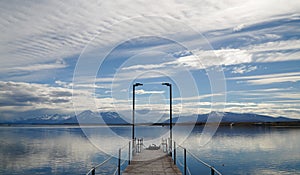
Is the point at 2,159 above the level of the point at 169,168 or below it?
below

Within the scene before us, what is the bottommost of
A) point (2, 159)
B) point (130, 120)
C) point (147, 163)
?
point (2, 159)

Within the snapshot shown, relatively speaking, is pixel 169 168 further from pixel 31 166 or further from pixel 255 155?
pixel 255 155

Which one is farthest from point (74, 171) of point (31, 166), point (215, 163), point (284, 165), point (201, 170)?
point (284, 165)

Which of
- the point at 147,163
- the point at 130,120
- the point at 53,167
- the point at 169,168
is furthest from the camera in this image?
the point at 53,167

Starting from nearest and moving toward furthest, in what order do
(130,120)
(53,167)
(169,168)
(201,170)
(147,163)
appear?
1. (169,168)
2. (147,163)
3. (130,120)
4. (201,170)
5. (53,167)

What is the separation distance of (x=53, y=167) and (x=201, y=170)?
52.3 ft

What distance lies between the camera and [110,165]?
31.8 metres

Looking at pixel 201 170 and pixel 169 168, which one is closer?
pixel 169 168

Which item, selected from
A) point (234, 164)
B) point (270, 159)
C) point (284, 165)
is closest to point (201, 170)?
point (234, 164)

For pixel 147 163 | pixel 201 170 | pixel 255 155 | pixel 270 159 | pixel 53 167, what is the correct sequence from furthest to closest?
pixel 255 155 → pixel 270 159 → pixel 53 167 → pixel 201 170 → pixel 147 163

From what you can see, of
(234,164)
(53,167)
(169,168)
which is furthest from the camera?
(234,164)

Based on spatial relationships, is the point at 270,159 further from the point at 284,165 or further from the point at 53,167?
the point at 53,167

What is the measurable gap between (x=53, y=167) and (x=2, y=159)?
1072 centimetres

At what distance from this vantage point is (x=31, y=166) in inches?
1371
